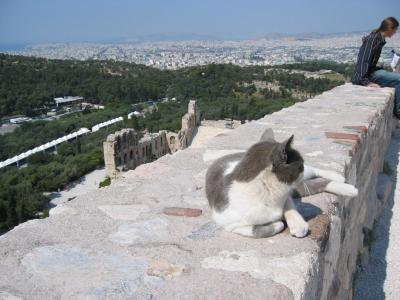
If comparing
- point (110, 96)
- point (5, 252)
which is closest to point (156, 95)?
point (110, 96)

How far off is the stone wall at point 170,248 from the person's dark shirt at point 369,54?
113 inches

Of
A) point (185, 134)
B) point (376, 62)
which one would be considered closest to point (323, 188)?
point (376, 62)

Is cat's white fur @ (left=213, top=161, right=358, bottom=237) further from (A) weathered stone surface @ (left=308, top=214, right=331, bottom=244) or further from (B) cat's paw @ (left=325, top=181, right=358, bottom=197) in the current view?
(B) cat's paw @ (left=325, top=181, right=358, bottom=197)

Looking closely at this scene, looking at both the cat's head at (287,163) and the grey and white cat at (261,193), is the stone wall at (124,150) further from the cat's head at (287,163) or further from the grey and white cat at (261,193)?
the cat's head at (287,163)

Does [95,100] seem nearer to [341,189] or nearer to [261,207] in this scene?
[341,189]

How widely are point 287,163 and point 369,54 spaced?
439 cm

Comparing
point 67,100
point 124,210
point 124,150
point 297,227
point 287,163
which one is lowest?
point 67,100

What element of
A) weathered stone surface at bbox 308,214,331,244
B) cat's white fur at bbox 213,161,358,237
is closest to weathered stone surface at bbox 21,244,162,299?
cat's white fur at bbox 213,161,358,237

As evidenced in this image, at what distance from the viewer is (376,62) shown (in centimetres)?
561

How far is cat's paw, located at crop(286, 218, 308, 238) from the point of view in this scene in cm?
168

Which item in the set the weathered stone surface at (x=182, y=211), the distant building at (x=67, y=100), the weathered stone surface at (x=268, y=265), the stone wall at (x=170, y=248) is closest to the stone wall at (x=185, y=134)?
the stone wall at (x=170, y=248)

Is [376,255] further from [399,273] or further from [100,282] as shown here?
[100,282]

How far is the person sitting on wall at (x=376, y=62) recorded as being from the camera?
5156 mm

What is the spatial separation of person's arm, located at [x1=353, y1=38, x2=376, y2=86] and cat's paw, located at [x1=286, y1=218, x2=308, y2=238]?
4.32 m
